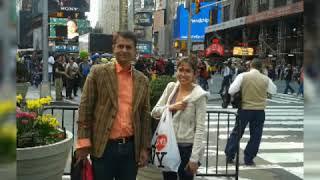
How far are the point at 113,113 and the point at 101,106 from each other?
93 millimetres

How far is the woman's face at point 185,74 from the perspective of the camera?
3.78 meters

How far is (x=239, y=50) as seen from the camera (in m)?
49.3

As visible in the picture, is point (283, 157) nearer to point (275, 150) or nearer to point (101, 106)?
point (275, 150)

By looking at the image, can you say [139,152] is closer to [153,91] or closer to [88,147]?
[88,147]

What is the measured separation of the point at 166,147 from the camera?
12.1 ft

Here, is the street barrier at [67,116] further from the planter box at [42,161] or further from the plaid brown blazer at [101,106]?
the plaid brown blazer at [101,106]

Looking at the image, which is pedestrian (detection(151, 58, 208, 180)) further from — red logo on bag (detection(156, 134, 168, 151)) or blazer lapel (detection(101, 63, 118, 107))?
blazer lapel (detection(101, 63, 118, 107))

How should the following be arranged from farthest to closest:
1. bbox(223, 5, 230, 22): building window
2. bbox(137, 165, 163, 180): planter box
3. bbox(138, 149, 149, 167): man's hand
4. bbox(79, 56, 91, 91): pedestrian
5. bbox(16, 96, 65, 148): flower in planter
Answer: bbox(223, 5, 230, 22): building window
bbox(79, 56, 91, 91): pedestrian
bbox(137, 165, 163, 180): planter box
bbox(16, 96, 65, 148): flower in planter
bbox(138, 149, 149, 167): man's hand

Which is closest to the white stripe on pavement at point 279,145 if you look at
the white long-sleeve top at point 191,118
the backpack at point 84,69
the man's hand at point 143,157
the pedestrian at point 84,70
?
the white long-sleeve top at point 191,118

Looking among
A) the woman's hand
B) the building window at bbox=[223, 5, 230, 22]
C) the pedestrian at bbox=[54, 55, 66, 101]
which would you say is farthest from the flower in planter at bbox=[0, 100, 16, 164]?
the building window at bbox=[223, 5, 230, 22]

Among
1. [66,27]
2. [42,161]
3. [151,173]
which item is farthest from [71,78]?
[42,161]

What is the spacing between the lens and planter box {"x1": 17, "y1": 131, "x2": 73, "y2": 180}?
147 inches

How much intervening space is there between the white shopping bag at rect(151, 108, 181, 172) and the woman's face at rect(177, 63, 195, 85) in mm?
310

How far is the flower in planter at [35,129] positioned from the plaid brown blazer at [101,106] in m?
0.98
